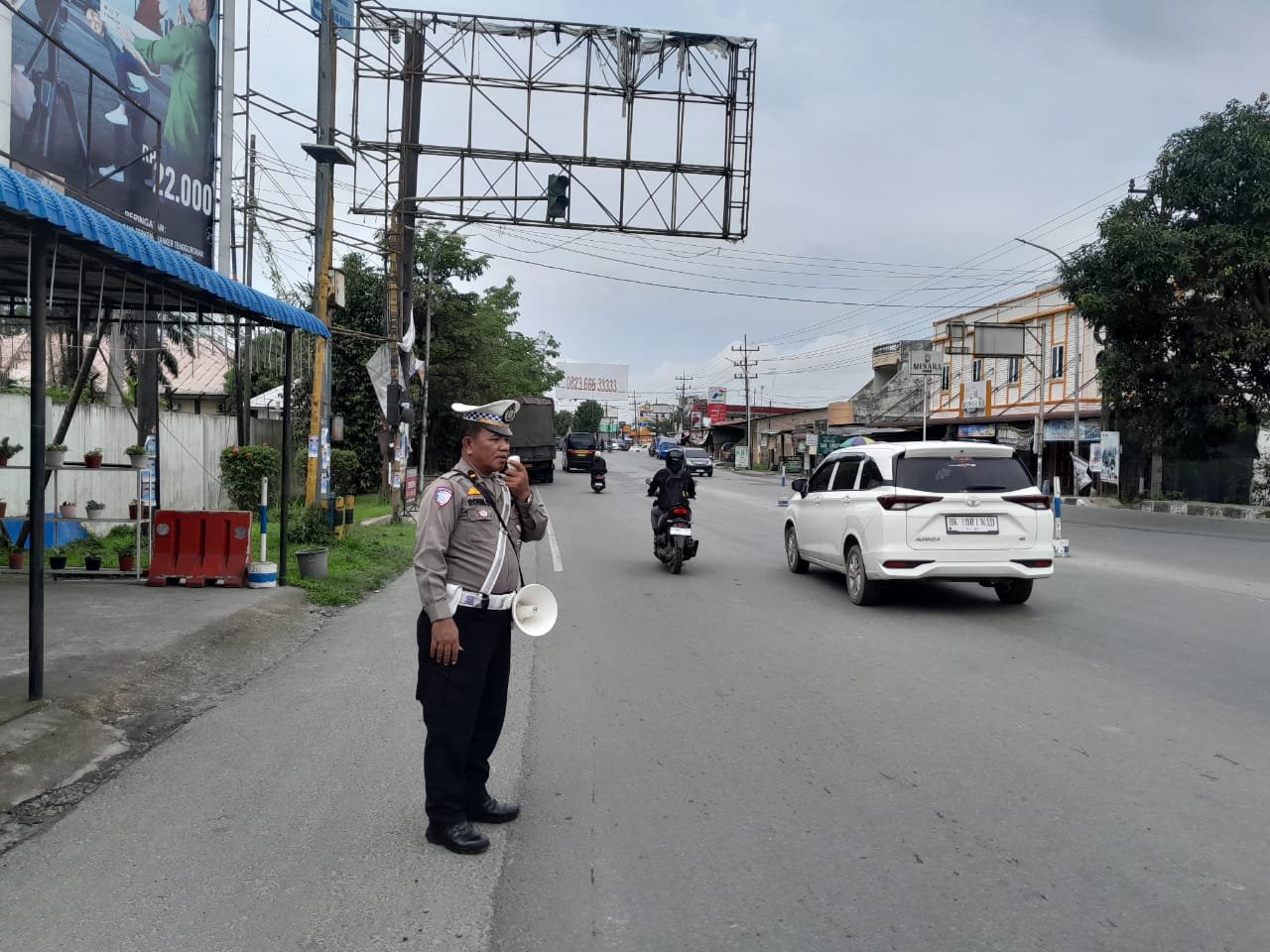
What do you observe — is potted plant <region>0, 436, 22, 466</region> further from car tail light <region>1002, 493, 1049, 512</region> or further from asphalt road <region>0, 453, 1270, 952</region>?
car tail light <region>1002, 493, 1049, 512</region>

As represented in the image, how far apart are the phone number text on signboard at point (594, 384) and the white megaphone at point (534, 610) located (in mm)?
96794

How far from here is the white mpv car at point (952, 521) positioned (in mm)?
9922

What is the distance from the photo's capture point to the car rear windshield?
33.0ft

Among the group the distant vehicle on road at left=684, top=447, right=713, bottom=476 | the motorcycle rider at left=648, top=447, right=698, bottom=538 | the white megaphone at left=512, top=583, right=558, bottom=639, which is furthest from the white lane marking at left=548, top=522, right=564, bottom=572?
the distant vehicle on road at left=684, top=447, right=713, bottom=476

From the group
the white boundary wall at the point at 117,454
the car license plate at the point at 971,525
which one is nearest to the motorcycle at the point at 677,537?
the car license plate at the point at 971,525

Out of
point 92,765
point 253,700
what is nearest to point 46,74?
point 253,700

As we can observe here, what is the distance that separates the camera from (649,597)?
11.3 metres

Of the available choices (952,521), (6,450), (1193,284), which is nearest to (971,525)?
(952,521)

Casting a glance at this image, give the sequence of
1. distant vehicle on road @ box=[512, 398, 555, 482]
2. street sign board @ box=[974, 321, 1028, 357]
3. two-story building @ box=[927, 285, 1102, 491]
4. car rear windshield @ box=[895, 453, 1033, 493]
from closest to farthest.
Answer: car rear windshield @ box=[895, 453, 1033, 493], street sign board @ box=[974, 321, 1028, 357], two-story building @ box=[927, 285, 1102, 491], distant vehicle on road @ box=[512, 398, 555, 482]

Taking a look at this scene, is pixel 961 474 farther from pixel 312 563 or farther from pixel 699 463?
pixel 699 463

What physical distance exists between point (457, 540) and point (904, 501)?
267 inches

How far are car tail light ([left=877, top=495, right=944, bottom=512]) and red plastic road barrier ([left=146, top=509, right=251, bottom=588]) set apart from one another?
6864 mm

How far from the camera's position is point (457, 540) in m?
4.18

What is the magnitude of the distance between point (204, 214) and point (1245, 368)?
2729cm
